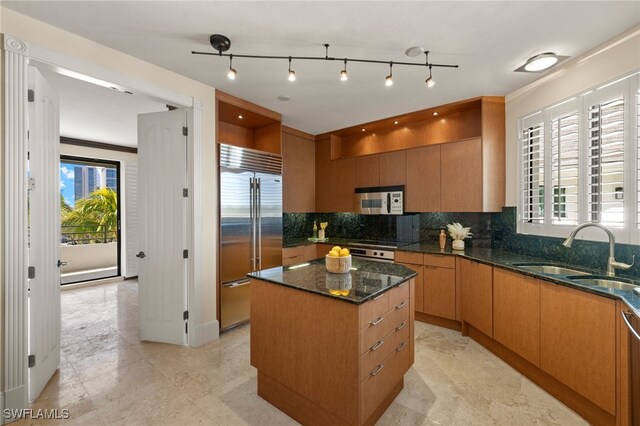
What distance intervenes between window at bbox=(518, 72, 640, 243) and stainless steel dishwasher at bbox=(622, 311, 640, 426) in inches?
29.6

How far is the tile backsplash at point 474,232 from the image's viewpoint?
2.50 meters

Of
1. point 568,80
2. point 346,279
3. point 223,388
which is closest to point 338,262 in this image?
point 346,279

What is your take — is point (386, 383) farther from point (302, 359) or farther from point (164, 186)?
point (164, 186)

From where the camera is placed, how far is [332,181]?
495 cm

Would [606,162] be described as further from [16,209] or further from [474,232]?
[16,209]

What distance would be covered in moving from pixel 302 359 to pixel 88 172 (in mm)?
6599

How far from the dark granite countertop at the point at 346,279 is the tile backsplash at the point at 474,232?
1740mm

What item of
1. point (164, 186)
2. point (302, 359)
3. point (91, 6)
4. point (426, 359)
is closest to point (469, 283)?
point (426, 359)

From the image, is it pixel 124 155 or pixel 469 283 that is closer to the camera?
pixel 469 283

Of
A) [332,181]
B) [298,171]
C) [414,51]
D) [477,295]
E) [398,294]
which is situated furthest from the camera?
[332,181]

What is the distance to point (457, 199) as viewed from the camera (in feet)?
12.0

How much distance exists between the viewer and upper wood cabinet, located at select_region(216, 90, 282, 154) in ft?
11.6

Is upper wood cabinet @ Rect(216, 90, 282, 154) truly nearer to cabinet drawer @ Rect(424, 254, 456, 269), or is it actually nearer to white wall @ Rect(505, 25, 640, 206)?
cabinet drawer @ Rect(424, 254, 456, 269)

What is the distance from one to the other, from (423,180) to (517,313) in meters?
2.02
